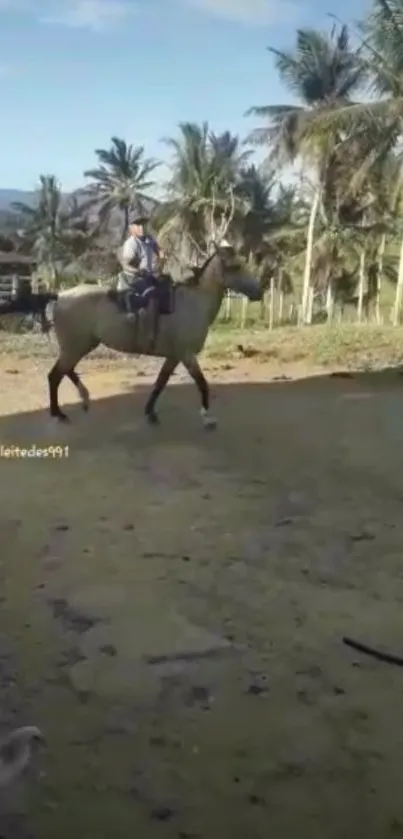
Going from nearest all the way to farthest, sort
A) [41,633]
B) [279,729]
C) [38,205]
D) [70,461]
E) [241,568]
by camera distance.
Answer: [279,729] < [41,633] < [241,568] < [70,461] < [38,205]

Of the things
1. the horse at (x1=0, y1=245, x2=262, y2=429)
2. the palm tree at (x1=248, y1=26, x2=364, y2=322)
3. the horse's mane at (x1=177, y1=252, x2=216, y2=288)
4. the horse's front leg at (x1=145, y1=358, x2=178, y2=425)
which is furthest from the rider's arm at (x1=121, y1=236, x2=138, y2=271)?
the palm tree at (x1=248, y1=26, x2=364, y2=322)

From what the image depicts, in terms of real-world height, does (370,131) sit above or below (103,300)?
above

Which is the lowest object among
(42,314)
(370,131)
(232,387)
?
(232,387)

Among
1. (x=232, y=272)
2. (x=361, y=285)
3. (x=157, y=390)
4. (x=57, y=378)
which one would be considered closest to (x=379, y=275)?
(x=361, y=285)

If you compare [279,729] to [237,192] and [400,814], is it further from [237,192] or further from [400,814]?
[237,192]

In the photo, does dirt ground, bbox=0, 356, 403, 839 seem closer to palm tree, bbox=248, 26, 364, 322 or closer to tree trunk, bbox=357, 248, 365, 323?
palm tree, bbox=248, 26, 364, 322

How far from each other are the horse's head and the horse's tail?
1293mm

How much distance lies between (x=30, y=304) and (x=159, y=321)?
3.49 feet

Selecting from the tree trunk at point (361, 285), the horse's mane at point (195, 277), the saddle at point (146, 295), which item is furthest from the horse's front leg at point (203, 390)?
the tree trunk at point (361, 285)

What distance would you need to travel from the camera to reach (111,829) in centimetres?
262

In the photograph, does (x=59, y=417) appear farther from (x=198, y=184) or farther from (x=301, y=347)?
(x=198, y=184)

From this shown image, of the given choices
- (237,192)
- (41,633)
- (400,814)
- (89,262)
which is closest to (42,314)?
(41,633)

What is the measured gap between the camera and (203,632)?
3.89m

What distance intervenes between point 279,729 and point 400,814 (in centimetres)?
52
